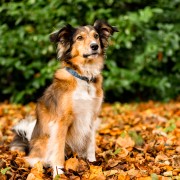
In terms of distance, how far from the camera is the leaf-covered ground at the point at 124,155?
3.84m

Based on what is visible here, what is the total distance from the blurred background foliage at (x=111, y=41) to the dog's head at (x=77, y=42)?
10.8 ft

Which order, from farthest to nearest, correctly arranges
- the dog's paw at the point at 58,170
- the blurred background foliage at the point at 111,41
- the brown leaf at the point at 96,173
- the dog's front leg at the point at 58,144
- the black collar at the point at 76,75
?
the blurred background foliage at the point at 111,41 → the black collar at the point at 76,75 → the dog's front leg at the point at 58,144 → the dog's paw at the point at 58,170 → the brown leaf at the point at 96,173

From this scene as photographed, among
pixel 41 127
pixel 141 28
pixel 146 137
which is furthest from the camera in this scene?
pixel 141 28

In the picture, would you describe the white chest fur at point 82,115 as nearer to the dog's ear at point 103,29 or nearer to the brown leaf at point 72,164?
the brown leaf at point 72,164

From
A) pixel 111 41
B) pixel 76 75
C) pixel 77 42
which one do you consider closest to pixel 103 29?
pixel 77 42

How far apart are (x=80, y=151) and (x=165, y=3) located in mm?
5059

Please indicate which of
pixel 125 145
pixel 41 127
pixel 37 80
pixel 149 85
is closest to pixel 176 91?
pixel 149 85

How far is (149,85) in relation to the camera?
28.6ft

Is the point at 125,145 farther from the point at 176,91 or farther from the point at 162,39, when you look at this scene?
the point at 176,91

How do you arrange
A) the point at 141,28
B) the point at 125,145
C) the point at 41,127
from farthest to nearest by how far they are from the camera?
the point at 141,28
the point at 125,145
the point at 41,127

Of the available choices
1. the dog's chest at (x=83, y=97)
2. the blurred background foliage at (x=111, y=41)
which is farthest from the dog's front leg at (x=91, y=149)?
the blurred background foliage at (x=111, y=41)

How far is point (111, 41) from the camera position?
8.02 meters

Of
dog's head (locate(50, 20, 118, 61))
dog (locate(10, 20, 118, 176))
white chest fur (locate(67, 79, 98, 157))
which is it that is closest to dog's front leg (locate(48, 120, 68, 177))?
dog (locate(10, 20, 118, 176))

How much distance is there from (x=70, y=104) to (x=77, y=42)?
0.75 metres
